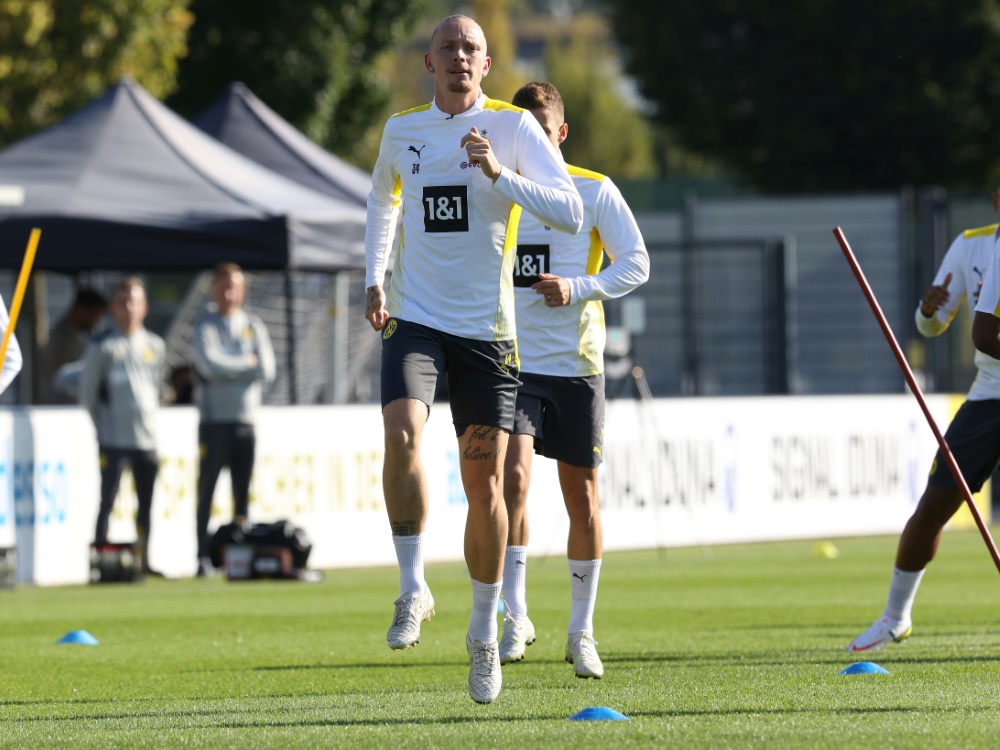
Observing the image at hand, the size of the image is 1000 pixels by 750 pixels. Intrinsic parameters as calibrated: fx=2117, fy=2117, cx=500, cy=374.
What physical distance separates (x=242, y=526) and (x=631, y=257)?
7.13 metres

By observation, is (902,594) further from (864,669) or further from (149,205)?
(149,205)

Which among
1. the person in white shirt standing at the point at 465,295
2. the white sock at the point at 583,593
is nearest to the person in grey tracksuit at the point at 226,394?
the white sock at the point at 583,593

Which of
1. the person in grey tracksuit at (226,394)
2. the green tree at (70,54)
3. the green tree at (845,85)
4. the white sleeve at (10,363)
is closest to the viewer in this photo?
the white sleeve at (10,363)

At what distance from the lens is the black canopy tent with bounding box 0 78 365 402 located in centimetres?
1670

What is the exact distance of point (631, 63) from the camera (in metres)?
43.9

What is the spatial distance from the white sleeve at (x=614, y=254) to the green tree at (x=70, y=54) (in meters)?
17.4

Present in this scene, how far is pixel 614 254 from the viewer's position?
841 centimetres

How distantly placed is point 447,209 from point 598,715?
178 centimetres

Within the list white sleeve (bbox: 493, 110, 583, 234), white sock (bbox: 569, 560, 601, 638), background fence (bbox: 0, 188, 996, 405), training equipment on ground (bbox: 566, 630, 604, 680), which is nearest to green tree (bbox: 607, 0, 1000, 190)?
background fence (bbox: 0, 188, 996, 405)

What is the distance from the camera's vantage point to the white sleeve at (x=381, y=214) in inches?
292

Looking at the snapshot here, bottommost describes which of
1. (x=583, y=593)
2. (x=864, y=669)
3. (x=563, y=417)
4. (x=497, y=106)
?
(x=864, y=669)

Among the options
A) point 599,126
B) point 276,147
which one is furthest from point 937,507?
point 599,126

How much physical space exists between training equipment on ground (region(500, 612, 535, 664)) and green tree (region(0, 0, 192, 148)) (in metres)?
17.7

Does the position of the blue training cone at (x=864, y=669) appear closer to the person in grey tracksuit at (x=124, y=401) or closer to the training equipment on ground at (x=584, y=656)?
the training equipment on ground at (x=584, y=656)
